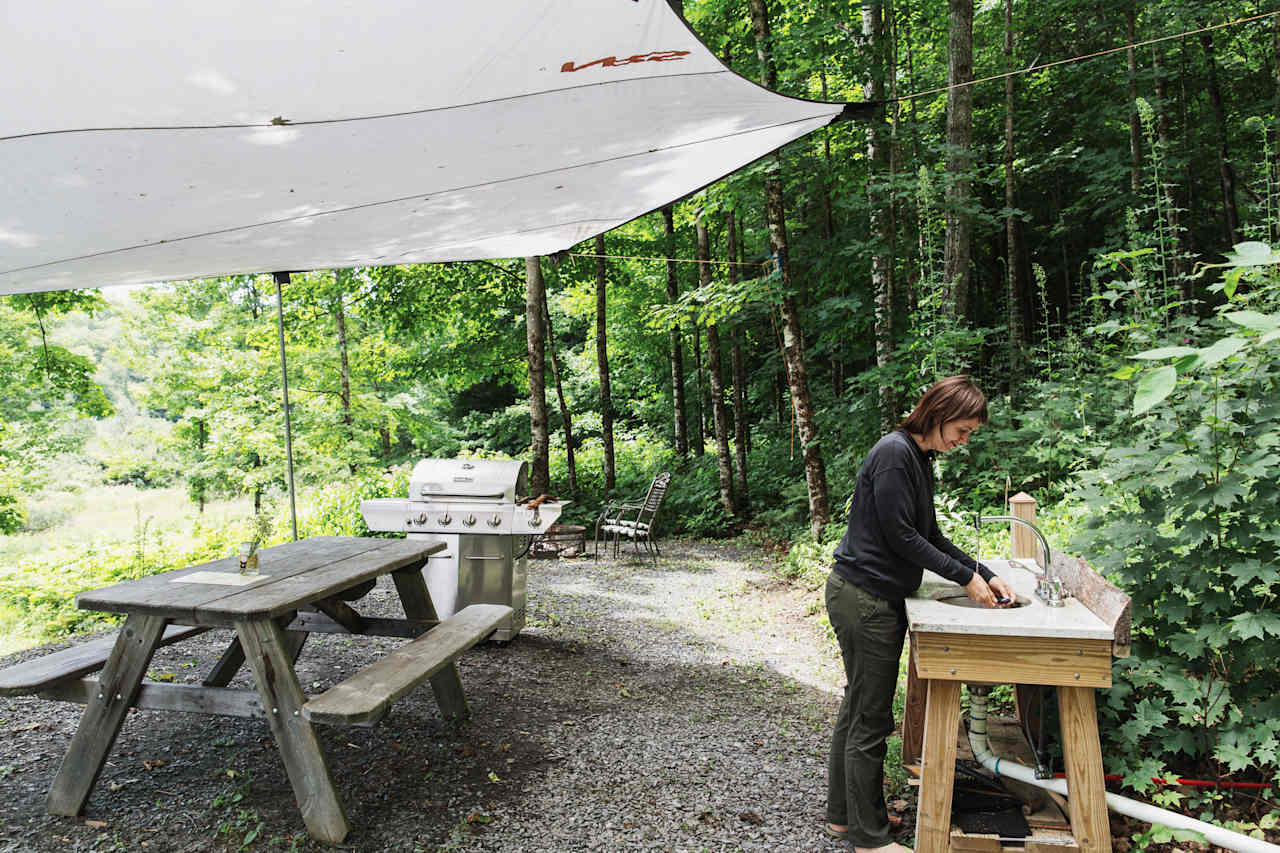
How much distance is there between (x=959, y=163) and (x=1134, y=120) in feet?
15.4

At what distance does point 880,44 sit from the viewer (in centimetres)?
657

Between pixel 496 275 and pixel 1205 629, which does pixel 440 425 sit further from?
pixel 1205 629

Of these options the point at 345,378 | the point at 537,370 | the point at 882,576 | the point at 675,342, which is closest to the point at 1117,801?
the point at 882,576

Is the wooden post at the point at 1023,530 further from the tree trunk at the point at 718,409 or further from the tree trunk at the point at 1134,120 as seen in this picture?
the tree trunk at the point at 1134,120

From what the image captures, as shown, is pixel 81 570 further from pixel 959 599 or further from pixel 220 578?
pixel 959 599

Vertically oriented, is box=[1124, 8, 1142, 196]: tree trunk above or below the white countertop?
above

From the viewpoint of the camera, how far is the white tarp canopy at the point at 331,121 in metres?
1.97

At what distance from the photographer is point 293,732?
2652mm

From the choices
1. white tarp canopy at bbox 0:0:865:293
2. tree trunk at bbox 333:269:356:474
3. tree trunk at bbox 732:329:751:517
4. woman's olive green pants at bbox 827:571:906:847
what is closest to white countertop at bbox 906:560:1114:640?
woman's olive green pants at bbox 827:571:906:847

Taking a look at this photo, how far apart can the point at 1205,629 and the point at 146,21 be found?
365 cm

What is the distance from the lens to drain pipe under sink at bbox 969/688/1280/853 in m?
2.10

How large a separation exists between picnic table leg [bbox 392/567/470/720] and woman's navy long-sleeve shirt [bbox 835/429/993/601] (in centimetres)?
220

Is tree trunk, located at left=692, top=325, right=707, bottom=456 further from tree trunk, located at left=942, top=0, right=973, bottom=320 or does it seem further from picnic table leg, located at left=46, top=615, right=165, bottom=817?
picnic table leg, located at left=46, top=615, right=165, bottom=817

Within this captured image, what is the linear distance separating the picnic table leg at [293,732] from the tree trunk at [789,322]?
530cm
